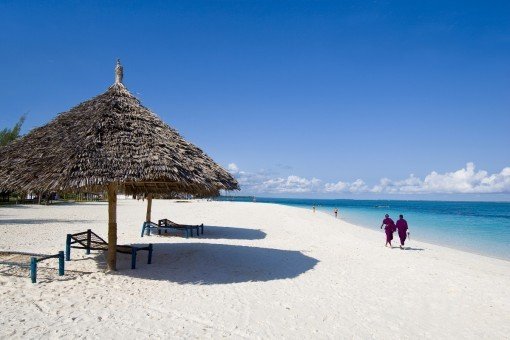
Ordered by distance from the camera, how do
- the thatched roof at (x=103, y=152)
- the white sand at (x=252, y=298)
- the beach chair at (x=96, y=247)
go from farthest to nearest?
1. the beach chair at (x=96, y=247)
2. the thatched roof at (x=103, y=152)
3. the white sand at (x=252, y=298)

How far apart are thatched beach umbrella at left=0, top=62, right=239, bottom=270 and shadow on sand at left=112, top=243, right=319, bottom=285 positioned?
1036mm

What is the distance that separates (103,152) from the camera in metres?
6.16

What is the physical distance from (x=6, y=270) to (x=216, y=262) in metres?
4.06

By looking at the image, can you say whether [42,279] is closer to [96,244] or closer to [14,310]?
[14,310]

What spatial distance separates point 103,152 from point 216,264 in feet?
11.6

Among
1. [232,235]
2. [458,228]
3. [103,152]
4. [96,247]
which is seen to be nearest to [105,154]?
[103,152]

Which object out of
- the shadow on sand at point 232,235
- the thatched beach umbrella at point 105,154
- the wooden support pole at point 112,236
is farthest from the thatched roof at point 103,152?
the shadow on sand at point 232,235

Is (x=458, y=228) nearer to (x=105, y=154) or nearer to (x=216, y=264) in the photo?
(x=216, y=264)

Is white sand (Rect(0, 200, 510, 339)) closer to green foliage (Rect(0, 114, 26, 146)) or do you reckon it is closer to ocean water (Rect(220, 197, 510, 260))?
ocean water (Rect(220, 197, 510, 260))

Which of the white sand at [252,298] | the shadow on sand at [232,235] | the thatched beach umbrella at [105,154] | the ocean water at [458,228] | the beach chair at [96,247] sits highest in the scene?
the thatched beach umbrella at [105,154]

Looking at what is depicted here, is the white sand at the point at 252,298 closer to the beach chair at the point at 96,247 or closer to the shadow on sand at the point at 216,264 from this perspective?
the shadow on sand at the point at 216,264

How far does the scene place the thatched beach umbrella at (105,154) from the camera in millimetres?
5934

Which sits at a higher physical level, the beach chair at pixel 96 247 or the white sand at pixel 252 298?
the beach chair at pixel 96 247

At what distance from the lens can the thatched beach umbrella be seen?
234 inches
